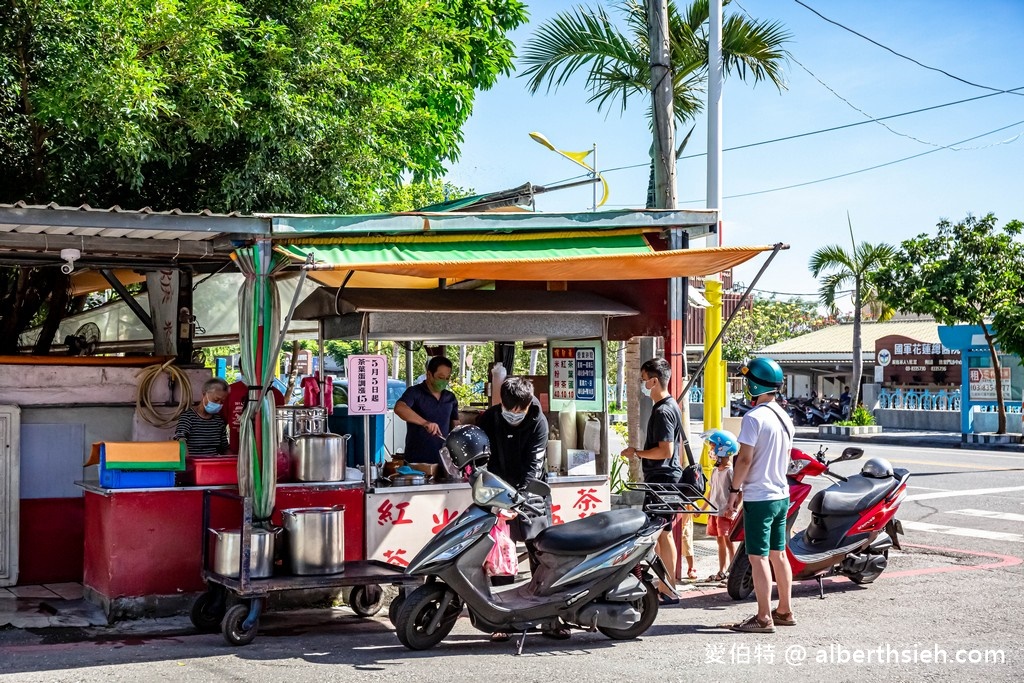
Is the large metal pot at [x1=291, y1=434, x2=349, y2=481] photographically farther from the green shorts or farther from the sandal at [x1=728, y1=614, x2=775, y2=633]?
the sandal at [x1=728, y1=614, x2=775, y2=633]

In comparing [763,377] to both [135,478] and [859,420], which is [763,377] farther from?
[859,420]

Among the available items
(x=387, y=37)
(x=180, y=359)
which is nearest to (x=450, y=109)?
(x=387, y=37)

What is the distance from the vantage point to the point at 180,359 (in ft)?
35.8

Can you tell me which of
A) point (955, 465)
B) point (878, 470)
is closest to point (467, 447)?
point (878, 470)

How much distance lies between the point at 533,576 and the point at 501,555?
10.3 inches

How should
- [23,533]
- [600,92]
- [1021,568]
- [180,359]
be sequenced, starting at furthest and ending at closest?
[600,92] → [180,359] → [1021,568] → [23,533]

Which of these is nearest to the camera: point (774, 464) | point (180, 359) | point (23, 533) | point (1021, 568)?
point (774, 464)

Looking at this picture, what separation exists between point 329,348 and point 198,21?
4412 cm

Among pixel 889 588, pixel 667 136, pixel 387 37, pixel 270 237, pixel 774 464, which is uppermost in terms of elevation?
pixel 387 37

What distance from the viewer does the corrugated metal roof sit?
4747 cm

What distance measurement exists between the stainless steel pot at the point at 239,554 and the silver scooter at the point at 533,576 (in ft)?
3.33

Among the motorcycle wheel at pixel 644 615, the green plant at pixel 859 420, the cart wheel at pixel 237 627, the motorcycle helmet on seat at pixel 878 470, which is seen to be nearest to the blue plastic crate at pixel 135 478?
the cart wheel at pixel 237 627

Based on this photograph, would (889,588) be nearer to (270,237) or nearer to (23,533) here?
(270,237)

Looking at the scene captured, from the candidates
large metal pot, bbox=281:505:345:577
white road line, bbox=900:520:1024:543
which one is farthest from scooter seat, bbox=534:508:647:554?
white road line, bbox=900:520:1024:543
